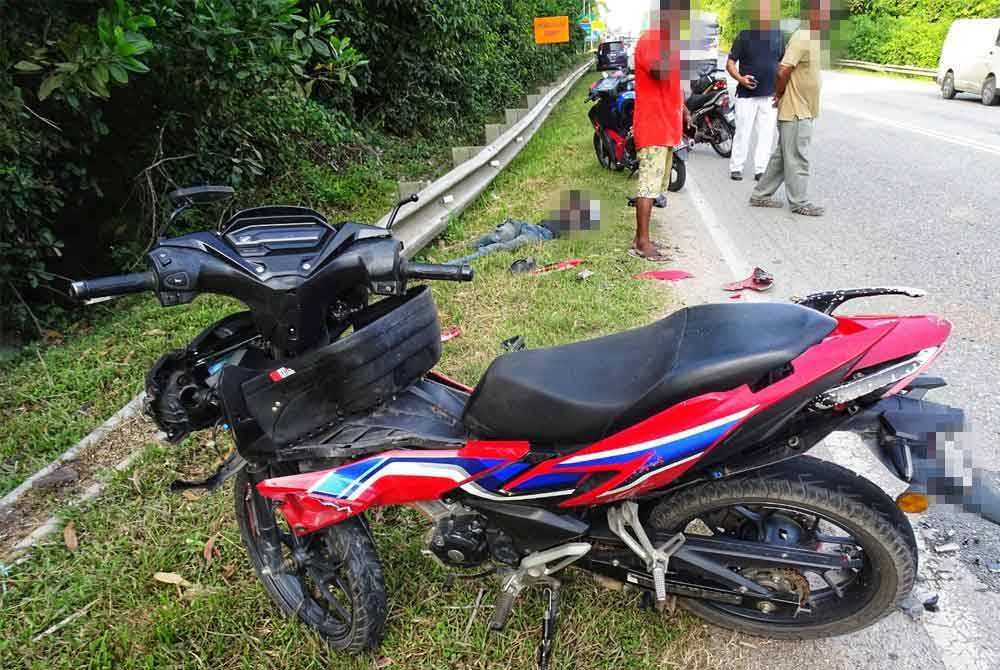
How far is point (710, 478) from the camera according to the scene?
1.77 m

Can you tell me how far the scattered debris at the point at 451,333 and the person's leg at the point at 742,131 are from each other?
5.36m

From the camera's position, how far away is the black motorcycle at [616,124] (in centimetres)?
839

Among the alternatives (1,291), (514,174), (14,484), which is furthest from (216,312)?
(514,174)

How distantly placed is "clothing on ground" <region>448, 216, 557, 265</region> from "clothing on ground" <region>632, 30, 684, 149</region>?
3.77 ft

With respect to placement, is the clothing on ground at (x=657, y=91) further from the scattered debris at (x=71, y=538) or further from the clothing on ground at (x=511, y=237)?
the scattered debris at (x=71, y=538)

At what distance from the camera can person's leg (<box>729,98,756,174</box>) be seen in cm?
769

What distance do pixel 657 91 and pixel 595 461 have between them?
4.30 meters

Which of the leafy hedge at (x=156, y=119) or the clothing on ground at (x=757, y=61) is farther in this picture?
the clothing on ground at (x=757, y=61)

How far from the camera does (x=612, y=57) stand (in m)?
12.8

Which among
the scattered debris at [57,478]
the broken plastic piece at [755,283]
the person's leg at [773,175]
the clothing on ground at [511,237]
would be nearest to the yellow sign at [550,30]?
the person's leg at [773,175]

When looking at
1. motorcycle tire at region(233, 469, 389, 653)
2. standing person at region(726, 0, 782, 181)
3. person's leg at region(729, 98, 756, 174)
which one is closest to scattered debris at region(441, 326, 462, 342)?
motorcycle tire at region(233, 469, 389, 653)

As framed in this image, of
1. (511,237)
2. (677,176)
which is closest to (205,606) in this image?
(511,237)

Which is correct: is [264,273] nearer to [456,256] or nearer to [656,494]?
[656,494]

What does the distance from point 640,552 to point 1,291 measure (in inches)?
172
